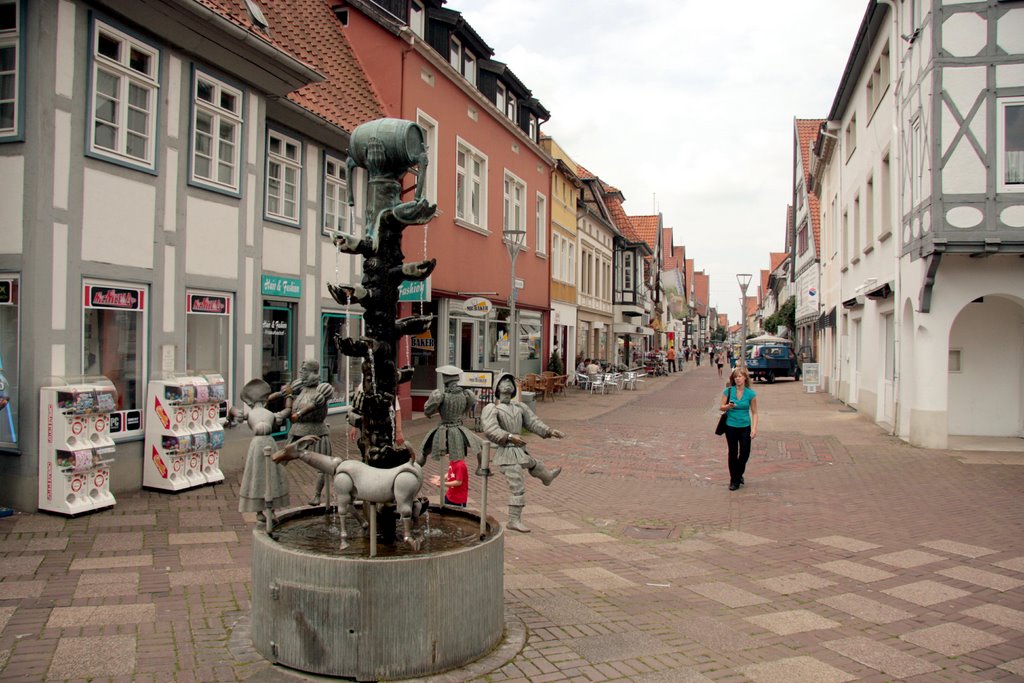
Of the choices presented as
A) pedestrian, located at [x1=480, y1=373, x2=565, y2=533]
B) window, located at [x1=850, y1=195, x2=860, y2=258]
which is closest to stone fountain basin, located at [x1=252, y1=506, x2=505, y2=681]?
pedestrian, located at [x1=480, y1=373, x2=565, y2=533]

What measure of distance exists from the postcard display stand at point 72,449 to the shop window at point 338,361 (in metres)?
5.75

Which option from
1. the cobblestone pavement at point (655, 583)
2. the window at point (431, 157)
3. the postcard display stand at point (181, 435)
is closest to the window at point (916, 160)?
the cobblestone pavement at point (655, 583)

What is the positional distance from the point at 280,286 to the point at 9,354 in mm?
4461

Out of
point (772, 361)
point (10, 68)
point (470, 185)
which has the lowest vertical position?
point (772, 361)

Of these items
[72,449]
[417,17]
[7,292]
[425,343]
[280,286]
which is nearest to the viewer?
[72,449]

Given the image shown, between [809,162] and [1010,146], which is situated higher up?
[809,162]

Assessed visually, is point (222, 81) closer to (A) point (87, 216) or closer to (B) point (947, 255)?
(A) point (87, 216)

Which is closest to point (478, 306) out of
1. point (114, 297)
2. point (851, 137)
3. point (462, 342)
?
point (462, 342)

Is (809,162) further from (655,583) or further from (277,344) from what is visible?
(655,583)

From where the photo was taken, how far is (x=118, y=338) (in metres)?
9.05

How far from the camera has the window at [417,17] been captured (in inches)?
690

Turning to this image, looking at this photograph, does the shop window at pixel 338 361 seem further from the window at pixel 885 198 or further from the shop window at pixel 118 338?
the window at pixel 885 198

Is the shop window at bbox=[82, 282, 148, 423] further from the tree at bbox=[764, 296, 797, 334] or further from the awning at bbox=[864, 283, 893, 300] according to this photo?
the tree at bbox=[764, 296, 797, 334]

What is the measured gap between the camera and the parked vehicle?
3831 cm
